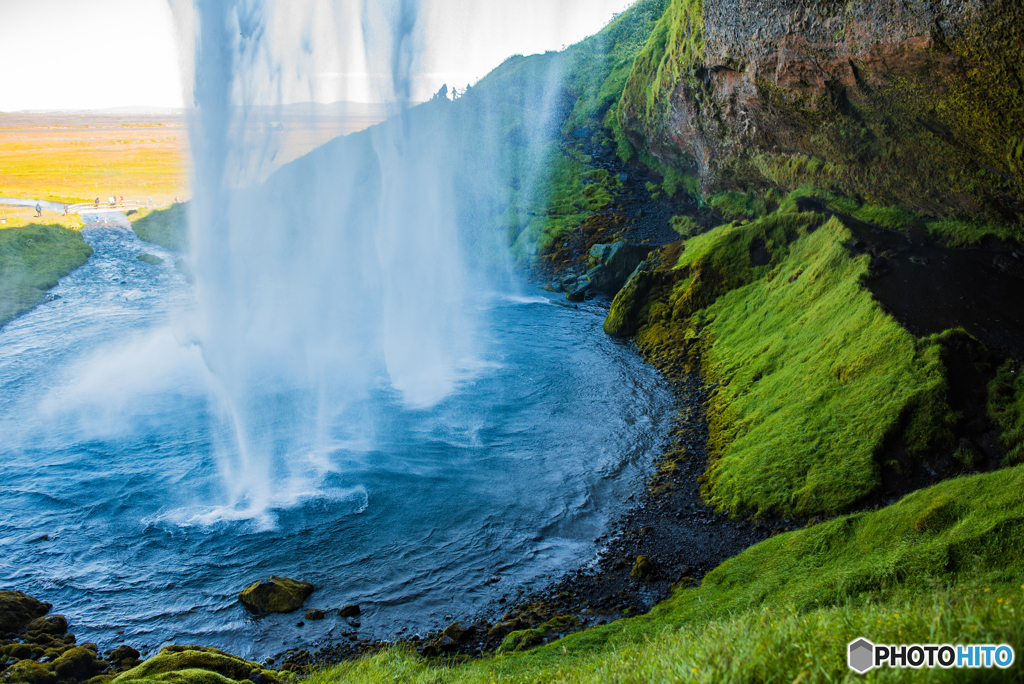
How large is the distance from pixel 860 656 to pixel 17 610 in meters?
20.2

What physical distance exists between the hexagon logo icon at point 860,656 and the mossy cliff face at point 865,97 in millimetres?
20467

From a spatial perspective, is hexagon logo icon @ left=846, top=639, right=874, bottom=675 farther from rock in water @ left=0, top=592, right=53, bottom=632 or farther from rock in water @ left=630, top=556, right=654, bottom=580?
rock in water @ left=0, top=592, right=53, bottom=632

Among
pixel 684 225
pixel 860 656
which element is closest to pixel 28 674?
pixel 860 656

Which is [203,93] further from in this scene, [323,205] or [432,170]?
[432,170]

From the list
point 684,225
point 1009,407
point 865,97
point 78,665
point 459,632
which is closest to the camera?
point 78,665

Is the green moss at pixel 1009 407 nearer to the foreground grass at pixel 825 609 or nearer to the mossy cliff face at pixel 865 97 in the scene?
the foreground grass at pixel 825 609

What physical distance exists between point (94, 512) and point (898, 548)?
80.2ft

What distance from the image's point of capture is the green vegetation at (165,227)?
65125mm

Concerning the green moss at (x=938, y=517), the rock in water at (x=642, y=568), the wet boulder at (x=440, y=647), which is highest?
the green moss at (x=938, y=517)

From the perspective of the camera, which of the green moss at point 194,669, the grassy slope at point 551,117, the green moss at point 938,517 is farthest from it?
the grassy slope at point 551,117

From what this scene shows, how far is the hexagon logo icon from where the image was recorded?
18.2ft

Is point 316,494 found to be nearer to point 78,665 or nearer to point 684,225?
point 78,665

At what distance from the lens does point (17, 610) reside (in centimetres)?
1616

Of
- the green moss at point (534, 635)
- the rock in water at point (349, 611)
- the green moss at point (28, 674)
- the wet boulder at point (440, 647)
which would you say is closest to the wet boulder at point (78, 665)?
the green moss at point (28, 674)
